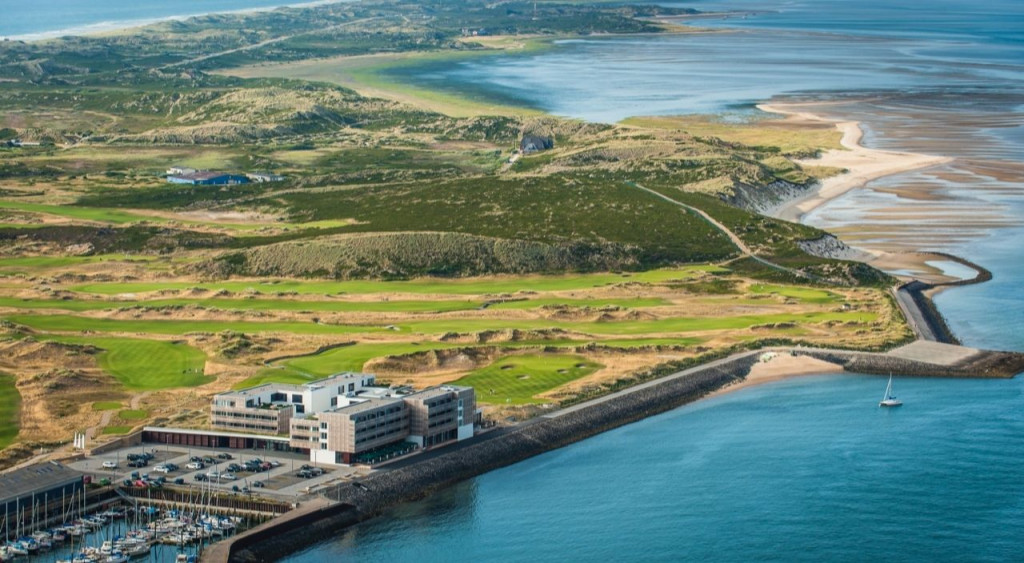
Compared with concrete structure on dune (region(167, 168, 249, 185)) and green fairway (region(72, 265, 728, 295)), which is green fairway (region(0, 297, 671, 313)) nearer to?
green fairway (region(72, 265, 728, 295))

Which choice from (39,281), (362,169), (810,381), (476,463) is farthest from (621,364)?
(362,169)

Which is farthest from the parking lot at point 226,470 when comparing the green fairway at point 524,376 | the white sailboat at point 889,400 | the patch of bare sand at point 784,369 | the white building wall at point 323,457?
the white sailboat at point 889,400

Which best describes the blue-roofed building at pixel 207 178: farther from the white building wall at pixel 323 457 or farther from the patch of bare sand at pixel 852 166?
the white building wall at pixel 323 457

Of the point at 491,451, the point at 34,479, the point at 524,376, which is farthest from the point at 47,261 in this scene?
the point at 491,451

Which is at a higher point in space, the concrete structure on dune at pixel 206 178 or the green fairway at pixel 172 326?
the green fairway at pixel 172 326

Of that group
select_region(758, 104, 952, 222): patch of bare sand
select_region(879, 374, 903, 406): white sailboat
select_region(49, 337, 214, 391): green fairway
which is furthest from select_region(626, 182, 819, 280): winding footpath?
select_region(49, 337, 214, 391): green fairway

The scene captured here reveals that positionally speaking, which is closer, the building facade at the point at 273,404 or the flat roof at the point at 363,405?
the flat roof at the point at 363,405
